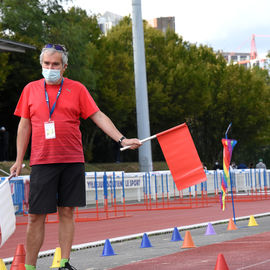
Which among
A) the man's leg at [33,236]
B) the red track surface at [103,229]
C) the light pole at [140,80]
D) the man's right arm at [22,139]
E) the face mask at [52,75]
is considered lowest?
the red track surface at [103,229]

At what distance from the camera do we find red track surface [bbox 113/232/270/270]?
7.64 m

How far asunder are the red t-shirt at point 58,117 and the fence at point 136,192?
12.2 meters

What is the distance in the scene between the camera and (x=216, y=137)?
2378 inches

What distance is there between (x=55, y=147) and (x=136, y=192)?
2138cm

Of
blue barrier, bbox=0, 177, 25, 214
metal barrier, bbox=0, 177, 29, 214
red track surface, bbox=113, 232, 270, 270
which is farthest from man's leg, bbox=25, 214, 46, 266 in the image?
blue barrier, bbox=0, 177, 25, 214

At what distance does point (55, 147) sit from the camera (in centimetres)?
668

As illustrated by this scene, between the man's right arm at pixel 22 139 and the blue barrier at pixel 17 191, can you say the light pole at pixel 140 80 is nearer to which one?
the blue barrier at pixel 17 191

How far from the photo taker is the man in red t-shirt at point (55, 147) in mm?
6676

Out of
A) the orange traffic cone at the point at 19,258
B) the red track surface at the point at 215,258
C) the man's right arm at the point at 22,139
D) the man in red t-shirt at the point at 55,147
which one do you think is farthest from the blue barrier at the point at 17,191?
the man in red t-shirt at the point at 55,147

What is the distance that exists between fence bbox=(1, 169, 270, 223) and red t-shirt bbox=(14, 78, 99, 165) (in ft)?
39.9

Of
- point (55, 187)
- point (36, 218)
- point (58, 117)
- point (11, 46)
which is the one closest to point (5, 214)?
point (36, 218)

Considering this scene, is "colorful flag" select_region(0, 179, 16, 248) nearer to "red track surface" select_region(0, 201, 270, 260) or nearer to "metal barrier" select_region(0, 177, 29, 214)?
"red track surface" select_region(0, 201, 270, 260)

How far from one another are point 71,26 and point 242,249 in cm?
3056

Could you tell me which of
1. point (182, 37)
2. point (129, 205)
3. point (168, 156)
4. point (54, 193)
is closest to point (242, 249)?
point (168, 156)
